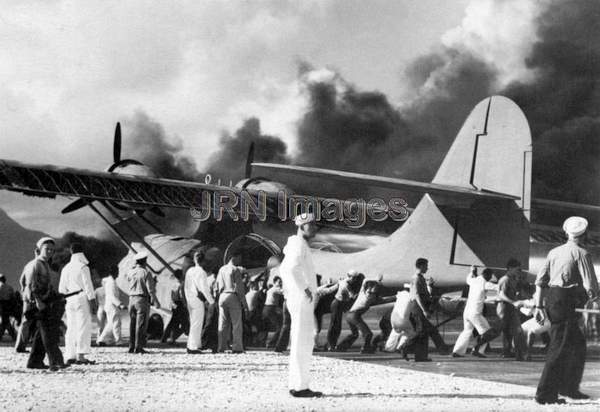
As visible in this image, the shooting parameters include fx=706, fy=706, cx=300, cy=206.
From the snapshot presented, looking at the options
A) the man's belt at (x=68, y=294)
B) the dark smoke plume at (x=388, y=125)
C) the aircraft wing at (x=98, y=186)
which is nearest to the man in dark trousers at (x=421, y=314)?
the man's belt at (x=68, y=294)

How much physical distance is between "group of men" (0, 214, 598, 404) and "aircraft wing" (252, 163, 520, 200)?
4.00 ft

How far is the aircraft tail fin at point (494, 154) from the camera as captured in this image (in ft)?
42.6

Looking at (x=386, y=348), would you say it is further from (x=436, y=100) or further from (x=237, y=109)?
(x=436, y=100)

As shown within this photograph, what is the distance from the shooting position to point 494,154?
13492 millimetres

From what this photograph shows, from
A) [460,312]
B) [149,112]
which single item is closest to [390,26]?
[460,312]

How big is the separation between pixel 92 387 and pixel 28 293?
1995 millimetres

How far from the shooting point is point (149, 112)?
22.0 metres

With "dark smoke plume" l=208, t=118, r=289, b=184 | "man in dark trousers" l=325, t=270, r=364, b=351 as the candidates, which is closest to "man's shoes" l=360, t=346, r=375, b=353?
"man in dark trousers" l=325, t=270, r=364, b=351

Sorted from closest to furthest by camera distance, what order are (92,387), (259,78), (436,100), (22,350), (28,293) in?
1. (92,387)
2. (28,293)
3. (22,350)
4. (259,78)
5. (436,100)

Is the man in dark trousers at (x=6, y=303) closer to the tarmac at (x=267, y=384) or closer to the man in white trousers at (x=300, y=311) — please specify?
the tarmac at (x=267, y=384)

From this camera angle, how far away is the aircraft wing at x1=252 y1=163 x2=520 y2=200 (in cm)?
1075

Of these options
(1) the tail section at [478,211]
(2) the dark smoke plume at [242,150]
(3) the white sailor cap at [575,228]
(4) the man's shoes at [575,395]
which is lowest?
(4) the man's shoes at [575,395]

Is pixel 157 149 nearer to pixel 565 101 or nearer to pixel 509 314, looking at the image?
pixel 565 101

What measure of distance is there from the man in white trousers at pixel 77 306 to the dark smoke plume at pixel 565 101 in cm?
1251
